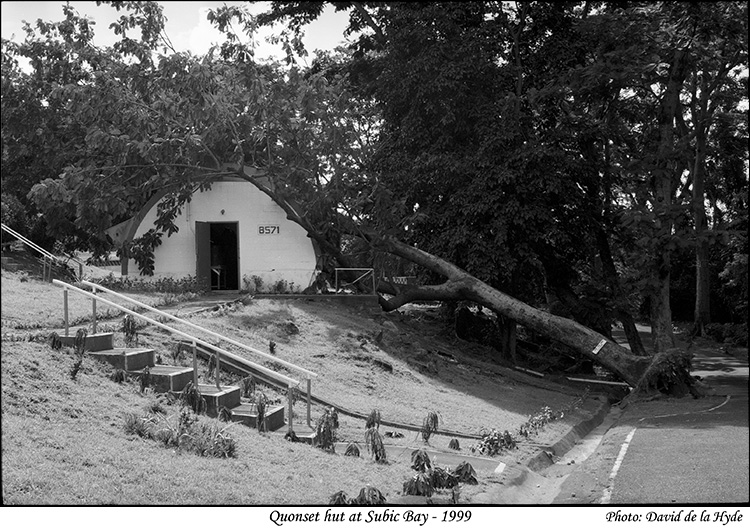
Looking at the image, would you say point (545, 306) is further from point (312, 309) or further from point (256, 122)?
point (256, 122)

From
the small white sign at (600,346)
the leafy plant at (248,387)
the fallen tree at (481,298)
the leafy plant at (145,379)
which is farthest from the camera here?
the small white sign at (600,346)

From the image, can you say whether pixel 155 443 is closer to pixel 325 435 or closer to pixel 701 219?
pixel 325 435

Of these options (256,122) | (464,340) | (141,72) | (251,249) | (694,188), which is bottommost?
(464,340)

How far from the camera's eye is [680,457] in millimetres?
7328

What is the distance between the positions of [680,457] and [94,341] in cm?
619

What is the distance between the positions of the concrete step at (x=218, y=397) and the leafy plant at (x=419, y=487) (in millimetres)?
2474

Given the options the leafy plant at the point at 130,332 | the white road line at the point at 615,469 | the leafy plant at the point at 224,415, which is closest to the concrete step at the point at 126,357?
the leafy plant at the point at 130,332

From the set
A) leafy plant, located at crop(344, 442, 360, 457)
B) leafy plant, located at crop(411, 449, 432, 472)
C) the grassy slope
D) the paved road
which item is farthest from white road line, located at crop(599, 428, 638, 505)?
leafy plant, located at crop(344, 442, 360, 457)

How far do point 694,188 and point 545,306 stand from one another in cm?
575

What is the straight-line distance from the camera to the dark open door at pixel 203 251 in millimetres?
18312

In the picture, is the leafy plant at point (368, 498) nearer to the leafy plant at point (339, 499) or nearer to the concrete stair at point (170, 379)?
the leafy plant at point (339, 499)

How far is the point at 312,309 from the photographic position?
16.0 meters
